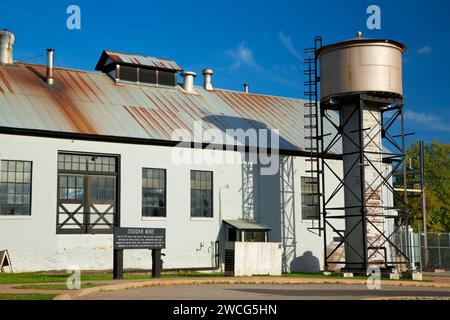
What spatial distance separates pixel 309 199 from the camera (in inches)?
1505

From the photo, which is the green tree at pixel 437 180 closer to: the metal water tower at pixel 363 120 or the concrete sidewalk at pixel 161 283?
the metal water tower at pixel 363 120

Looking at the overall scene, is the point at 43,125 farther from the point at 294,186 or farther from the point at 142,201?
the point at 294,186

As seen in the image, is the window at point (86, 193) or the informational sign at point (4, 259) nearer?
the informational sign at point (4, 259)

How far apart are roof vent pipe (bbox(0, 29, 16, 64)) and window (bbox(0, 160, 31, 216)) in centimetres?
785

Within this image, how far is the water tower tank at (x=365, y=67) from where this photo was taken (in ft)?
109

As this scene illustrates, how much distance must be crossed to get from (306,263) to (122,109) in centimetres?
1304

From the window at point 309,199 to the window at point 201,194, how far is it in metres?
5.80

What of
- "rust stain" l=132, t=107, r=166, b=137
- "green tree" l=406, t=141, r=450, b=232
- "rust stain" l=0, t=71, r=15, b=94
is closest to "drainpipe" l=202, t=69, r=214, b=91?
"rust stain" l=132, t=107, r=166, b=137

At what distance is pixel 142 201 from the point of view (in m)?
32.8

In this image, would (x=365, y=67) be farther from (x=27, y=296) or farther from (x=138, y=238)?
(x=27, y=296)

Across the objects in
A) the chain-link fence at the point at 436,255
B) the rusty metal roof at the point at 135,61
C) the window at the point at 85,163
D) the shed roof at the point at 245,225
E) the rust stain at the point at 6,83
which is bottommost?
the chain-link fence at the point at 436,255

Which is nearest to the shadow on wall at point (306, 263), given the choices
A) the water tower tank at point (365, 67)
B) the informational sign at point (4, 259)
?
the water tower tank at point (365, 67)

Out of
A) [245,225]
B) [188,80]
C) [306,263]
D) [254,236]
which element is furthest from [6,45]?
[306,263]
